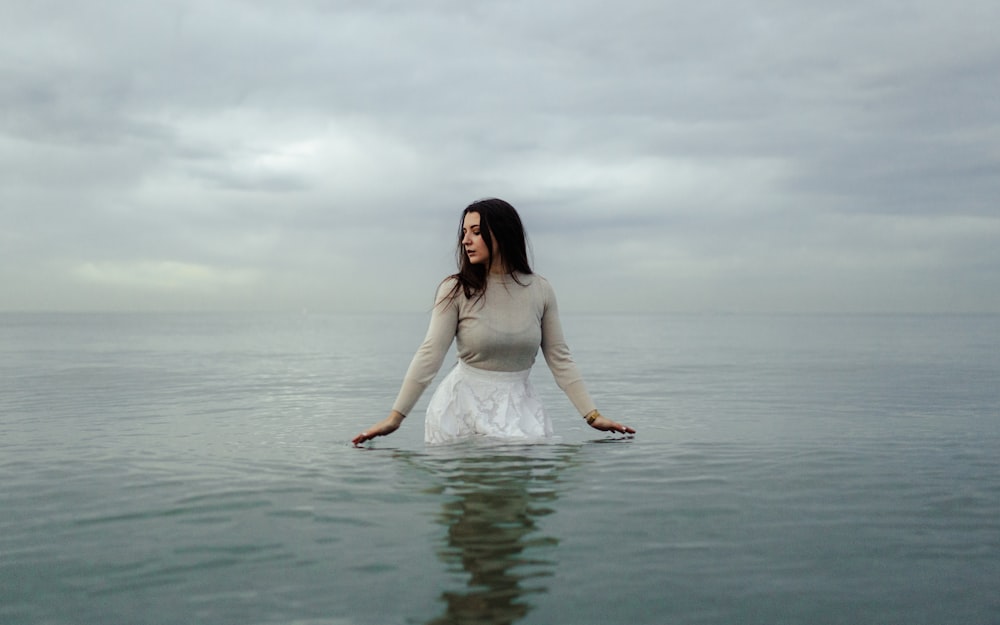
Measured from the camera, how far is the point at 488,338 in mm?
7285

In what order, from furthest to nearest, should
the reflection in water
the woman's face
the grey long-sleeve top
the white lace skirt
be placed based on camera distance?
the white lace skirt < the grey long-sleeve top < the woman's face < the reflection in water

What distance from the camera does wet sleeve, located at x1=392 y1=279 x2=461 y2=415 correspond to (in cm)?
730

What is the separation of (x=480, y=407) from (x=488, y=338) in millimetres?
676

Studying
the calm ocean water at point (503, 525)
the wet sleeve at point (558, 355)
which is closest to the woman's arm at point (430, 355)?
the calm ocean water at point (503, 525)

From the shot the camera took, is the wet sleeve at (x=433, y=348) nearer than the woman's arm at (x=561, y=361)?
Yes

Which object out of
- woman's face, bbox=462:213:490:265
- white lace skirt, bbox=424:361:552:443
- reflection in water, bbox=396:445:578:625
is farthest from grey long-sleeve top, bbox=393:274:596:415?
reflection in water, bbox=396:445:578:625

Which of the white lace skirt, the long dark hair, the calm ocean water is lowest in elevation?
the calm ocean water

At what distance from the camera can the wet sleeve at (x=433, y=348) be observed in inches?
287

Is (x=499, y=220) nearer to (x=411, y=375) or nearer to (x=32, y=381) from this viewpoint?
(x=411, y=375)

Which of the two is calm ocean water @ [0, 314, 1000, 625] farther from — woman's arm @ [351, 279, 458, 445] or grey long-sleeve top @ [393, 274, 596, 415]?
grey long-sleeve top @ [393, 274, 596, 415]

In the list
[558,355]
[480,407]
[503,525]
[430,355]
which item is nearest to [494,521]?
[503,525]

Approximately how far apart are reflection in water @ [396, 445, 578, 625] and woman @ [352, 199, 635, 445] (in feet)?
0.87

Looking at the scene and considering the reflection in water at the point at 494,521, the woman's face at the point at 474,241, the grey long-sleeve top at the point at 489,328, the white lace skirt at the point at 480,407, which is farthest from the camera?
the white lace skirt at the point at 480,407

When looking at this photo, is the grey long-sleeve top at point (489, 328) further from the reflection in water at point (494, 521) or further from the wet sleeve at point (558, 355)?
the reflection in water at point (494, 521)
